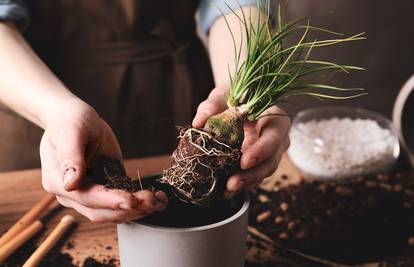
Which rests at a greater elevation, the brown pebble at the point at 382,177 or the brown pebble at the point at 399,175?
the brown pebble at the point at 382,177

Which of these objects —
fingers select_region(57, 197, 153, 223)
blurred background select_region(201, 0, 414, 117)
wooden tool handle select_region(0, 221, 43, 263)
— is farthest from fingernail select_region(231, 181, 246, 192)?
blurred background select_region(201, 0, 414, 117)

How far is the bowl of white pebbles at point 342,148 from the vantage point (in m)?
1.12

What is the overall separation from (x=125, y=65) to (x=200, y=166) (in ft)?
1.56

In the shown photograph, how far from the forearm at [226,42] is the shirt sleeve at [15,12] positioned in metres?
0.31

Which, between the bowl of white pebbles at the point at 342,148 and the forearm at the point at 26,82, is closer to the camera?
the forearm at the point at 26,82

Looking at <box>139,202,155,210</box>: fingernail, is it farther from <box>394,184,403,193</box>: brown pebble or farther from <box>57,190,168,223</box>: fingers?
<box>394,184,403,193</box>: brown pebble

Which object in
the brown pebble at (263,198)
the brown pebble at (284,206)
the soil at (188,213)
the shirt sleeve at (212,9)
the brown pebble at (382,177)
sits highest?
the shirt sleeve at (212,9)

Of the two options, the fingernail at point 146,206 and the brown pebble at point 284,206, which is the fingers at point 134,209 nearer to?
the fingernail at point 146,206

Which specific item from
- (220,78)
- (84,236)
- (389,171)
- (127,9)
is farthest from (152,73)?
(389,171)

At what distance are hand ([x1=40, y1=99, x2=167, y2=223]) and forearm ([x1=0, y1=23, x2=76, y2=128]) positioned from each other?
0.16 feet

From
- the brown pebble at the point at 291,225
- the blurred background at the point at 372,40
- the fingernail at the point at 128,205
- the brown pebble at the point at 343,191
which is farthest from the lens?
the blurred background at the point at 372,40

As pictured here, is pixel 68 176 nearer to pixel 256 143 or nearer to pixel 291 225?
pixel 256 143

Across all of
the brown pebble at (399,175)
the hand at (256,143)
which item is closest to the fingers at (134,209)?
the hand at (256,143)

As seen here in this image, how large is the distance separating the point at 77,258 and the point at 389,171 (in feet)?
1.97
